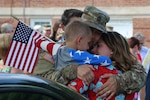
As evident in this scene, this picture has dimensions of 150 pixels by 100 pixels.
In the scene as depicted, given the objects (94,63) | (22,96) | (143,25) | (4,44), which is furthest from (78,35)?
(143,25)

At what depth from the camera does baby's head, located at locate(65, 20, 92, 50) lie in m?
3.81

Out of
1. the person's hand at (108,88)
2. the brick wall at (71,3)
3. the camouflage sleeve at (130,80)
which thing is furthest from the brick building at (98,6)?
the person's hand at (108,88)

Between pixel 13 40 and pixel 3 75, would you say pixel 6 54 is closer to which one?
pixel 13 40

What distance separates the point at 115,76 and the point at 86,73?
285 mm

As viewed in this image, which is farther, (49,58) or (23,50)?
(23,50)

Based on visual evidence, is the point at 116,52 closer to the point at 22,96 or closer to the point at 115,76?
the point at 115,76

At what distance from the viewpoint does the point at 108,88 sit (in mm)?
3867

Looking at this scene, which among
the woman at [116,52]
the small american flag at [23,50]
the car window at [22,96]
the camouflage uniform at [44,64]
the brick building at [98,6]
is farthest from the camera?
the brick building at [98,6]

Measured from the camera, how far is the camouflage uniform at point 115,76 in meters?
3.82

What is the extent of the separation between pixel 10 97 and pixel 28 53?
2.27m

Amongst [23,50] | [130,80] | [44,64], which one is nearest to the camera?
[130,80]

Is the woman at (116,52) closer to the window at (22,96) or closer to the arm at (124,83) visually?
the arm at (124,83)

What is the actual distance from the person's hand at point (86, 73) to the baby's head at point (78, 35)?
0.16 m

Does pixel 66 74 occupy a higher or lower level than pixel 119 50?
lower
